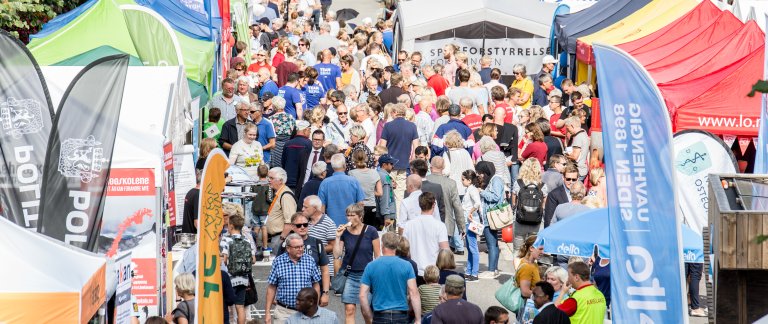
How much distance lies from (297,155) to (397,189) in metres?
1.28

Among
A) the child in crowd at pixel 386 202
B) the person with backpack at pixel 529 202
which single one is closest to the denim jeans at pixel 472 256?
the person with backpack at pixel 529 202

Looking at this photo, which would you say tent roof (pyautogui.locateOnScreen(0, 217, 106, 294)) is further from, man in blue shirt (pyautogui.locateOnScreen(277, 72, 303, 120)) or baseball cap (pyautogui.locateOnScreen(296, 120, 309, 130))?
man in blue shirt (pyautogui.locateOnScreen(277, 72, 303, 120))

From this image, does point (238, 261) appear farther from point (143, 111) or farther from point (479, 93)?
point (479, 93)

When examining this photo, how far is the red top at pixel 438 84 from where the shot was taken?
72.6 feet

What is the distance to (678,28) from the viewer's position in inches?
810

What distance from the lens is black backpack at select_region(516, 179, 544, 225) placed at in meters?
14.7

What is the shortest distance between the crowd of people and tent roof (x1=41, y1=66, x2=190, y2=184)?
0.96 meters

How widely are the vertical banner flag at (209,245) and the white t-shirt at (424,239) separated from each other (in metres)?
3.45

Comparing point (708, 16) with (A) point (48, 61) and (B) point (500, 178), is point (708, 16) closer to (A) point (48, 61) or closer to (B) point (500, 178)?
(B) point (500, 178)

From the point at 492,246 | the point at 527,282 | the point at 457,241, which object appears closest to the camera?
the point at 527,282

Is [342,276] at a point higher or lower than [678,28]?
lower

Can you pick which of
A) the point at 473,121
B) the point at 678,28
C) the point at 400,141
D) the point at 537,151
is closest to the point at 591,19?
the point at 678,28

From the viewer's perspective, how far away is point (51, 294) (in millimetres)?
7426

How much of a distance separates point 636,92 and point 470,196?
6748 mm
